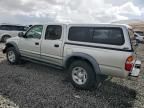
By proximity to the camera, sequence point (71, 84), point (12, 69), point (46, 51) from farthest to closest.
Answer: point (12, 69)
point (46, 51)
point (71, 84)

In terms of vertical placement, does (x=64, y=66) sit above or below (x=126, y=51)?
below

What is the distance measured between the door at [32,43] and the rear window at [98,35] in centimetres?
150

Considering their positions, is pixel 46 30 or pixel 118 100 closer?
pixel 118 100

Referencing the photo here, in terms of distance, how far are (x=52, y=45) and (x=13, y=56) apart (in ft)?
8.45

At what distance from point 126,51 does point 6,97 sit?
10.6 feet

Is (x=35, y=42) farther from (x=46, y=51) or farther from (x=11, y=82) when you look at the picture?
(x=11, y=82)

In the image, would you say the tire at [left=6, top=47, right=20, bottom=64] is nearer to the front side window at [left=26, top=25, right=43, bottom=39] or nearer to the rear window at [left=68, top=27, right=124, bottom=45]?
the front side window at [left=26, top=25, right=43, bottom=39]

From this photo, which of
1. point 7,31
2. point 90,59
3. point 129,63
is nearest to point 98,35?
point 90,59

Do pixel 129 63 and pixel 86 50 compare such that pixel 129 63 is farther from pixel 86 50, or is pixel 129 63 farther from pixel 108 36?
pixel 86 50

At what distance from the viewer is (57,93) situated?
4.89 meters

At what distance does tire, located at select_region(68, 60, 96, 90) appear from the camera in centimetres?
500

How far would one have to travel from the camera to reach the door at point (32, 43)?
255 inches

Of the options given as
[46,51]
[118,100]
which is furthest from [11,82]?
[118,100]

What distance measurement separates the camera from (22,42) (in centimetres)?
705
